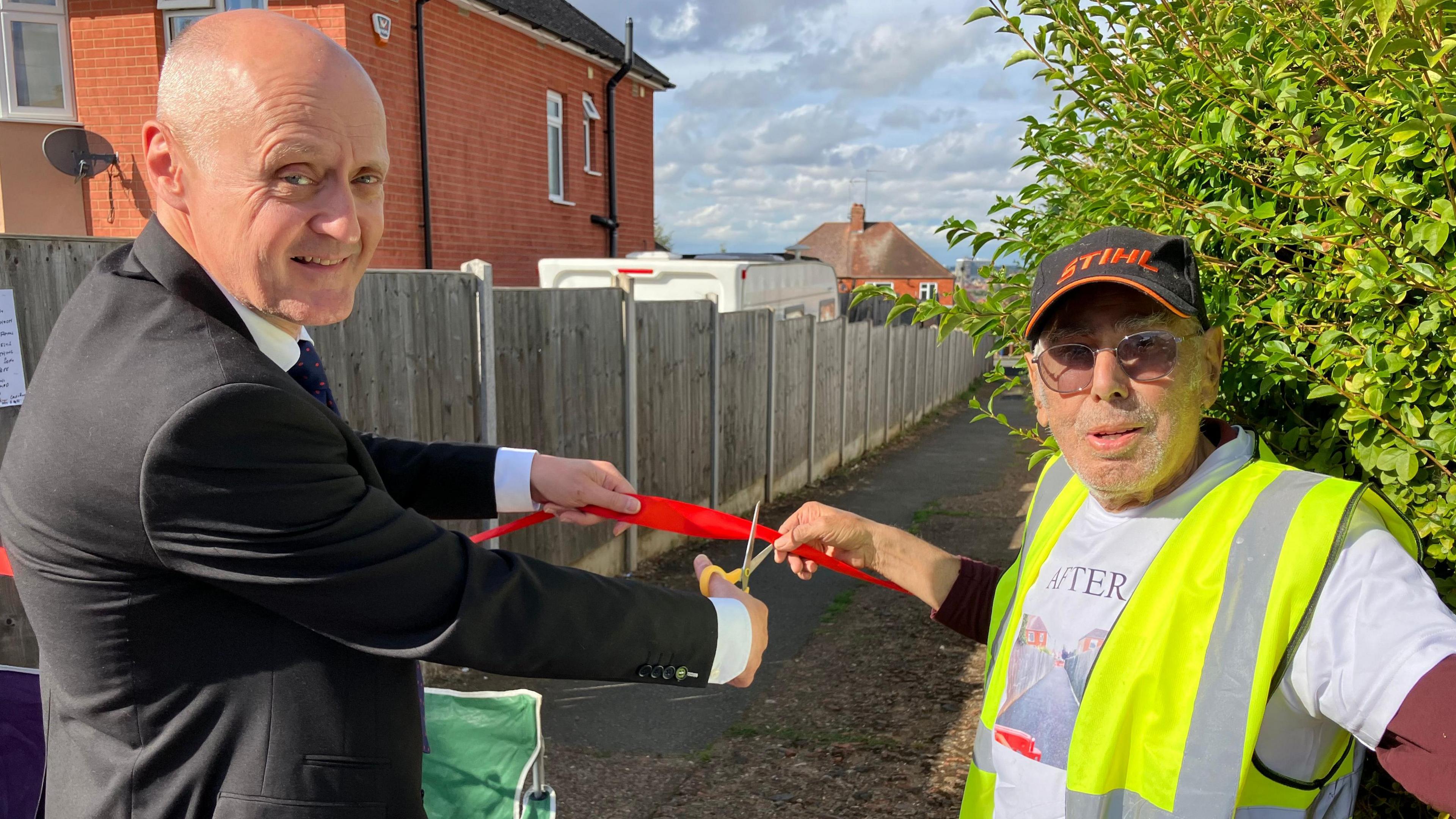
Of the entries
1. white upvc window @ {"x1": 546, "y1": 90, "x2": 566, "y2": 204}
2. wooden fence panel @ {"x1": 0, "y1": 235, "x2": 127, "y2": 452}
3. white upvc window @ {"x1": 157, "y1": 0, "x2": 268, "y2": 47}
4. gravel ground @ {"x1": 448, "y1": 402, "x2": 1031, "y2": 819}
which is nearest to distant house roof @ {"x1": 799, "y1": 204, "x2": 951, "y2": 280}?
white upvc window @ {"x1": 546, "y1": 90, "x2": 566, "y2": 204}

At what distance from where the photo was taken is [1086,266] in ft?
6.52

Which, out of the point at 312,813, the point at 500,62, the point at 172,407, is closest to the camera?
the point at 172,407

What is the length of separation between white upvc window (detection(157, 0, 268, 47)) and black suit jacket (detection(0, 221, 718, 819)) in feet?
32.6

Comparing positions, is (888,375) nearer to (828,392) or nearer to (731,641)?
(828,392)

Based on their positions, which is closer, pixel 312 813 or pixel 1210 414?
pixel 312 813

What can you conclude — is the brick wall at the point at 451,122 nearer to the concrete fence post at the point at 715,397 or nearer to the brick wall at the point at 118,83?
the brick wall at the point at 118,83

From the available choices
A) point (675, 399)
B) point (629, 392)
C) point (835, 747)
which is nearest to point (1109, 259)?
point (835, 747)

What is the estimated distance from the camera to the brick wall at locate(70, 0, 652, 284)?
412 inches

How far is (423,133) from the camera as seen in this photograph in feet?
38.2

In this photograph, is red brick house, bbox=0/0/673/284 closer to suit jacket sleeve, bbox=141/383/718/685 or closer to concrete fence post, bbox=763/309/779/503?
concrete fence post, bbox=763/309/779/503

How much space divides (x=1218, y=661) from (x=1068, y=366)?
2.21ft

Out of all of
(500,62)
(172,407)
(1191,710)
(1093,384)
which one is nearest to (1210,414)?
(1093,384)

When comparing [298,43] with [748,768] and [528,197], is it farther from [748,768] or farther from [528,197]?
[528,197]

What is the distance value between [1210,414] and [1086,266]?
36.7 inches
